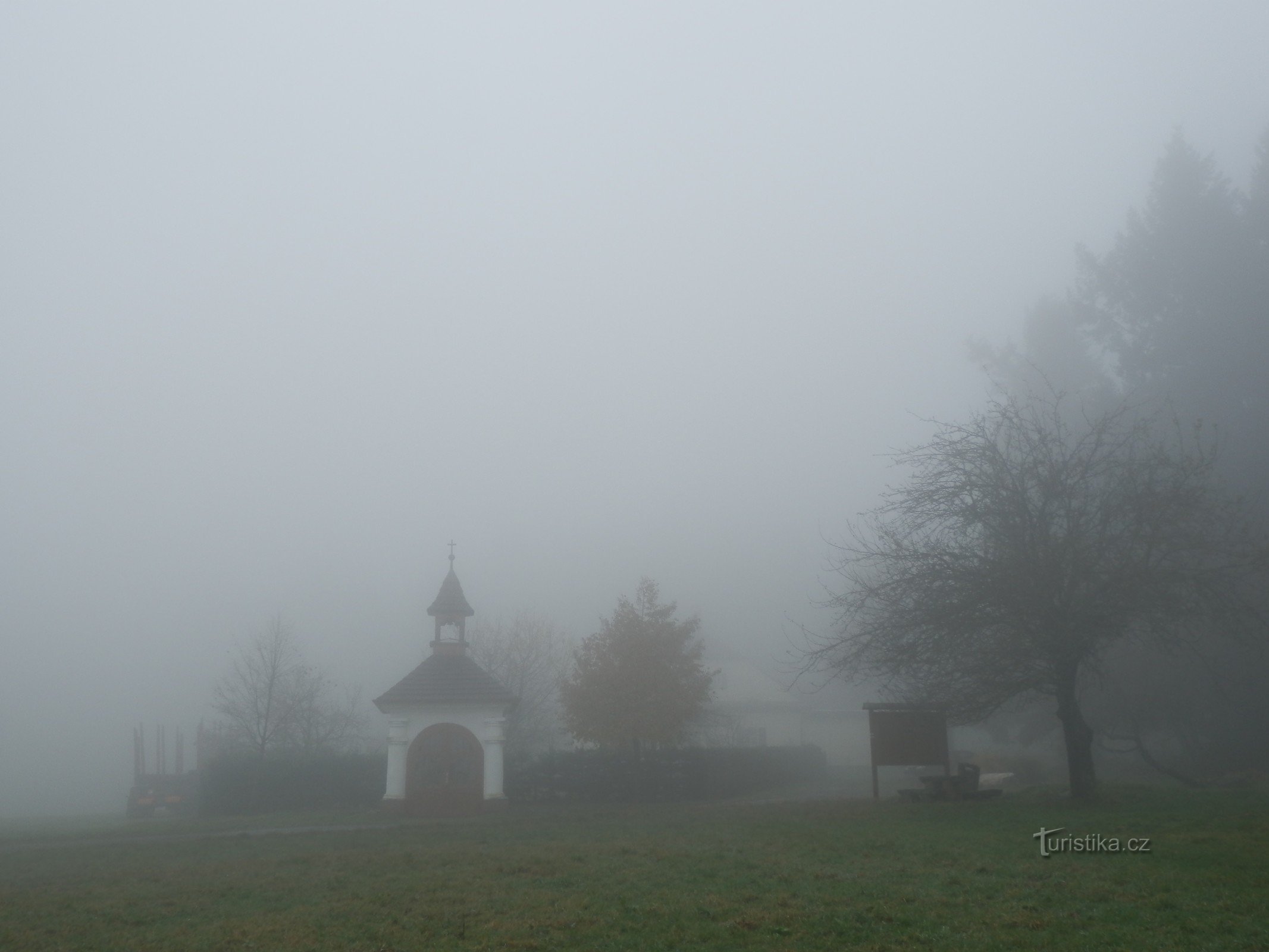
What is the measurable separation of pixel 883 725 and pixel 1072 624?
17.1 feet

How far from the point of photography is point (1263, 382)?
3170cm

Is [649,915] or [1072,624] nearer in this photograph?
[649,915]

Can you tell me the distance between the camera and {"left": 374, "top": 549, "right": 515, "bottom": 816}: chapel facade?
2797 centimetres

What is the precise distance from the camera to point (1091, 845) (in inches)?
516

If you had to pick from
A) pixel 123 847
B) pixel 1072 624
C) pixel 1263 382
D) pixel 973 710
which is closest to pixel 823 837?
pixel 973 710

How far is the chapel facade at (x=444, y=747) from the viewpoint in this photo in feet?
91.8

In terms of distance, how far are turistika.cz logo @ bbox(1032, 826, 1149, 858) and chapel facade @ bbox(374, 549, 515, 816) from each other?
17.7m

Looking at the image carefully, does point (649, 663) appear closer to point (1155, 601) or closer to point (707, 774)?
point (707, 774)

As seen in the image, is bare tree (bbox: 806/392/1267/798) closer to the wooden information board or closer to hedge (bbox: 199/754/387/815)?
the wooden information board

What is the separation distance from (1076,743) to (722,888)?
1082 centimetres

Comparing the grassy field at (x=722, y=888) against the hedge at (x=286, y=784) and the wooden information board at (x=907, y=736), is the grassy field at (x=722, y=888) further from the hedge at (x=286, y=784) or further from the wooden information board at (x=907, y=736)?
the hedge at (x=286, y=784)

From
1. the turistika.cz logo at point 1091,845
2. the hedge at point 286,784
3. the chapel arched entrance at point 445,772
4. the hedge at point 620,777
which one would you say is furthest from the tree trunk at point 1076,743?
the hedge at point 286,784

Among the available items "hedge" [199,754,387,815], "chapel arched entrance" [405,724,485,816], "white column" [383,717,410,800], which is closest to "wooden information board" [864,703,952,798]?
"chapel arched entrance" [405,724,485,816]

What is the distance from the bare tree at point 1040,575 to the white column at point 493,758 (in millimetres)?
11633
